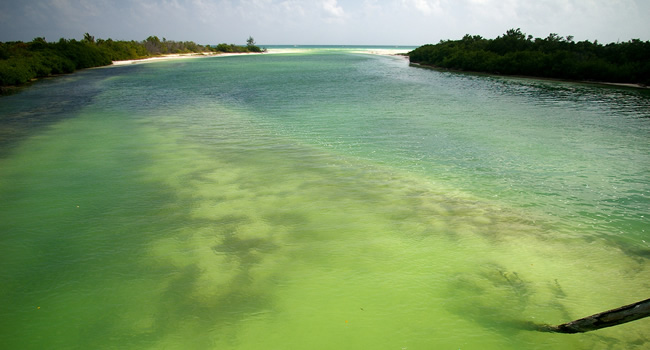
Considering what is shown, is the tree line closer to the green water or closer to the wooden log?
the green water

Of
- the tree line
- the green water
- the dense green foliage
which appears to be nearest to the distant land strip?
the tree line

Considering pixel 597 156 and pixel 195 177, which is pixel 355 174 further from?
pixel 597 156

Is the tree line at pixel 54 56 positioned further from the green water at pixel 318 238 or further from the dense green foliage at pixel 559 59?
the dense green foliage at pixel 559 59

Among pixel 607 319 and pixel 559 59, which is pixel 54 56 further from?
pixel 559 59

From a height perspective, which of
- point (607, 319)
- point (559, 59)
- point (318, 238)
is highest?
point (559, 59)

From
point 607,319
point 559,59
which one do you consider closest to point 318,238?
point 607,319

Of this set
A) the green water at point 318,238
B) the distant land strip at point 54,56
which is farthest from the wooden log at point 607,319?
the distant land strip at point 54,56

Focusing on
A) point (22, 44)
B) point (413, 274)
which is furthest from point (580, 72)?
point (22, 44)

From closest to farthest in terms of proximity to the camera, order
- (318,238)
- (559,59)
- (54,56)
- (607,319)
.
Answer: (607,319) < (318,238) < (559,59) < (54,56)
